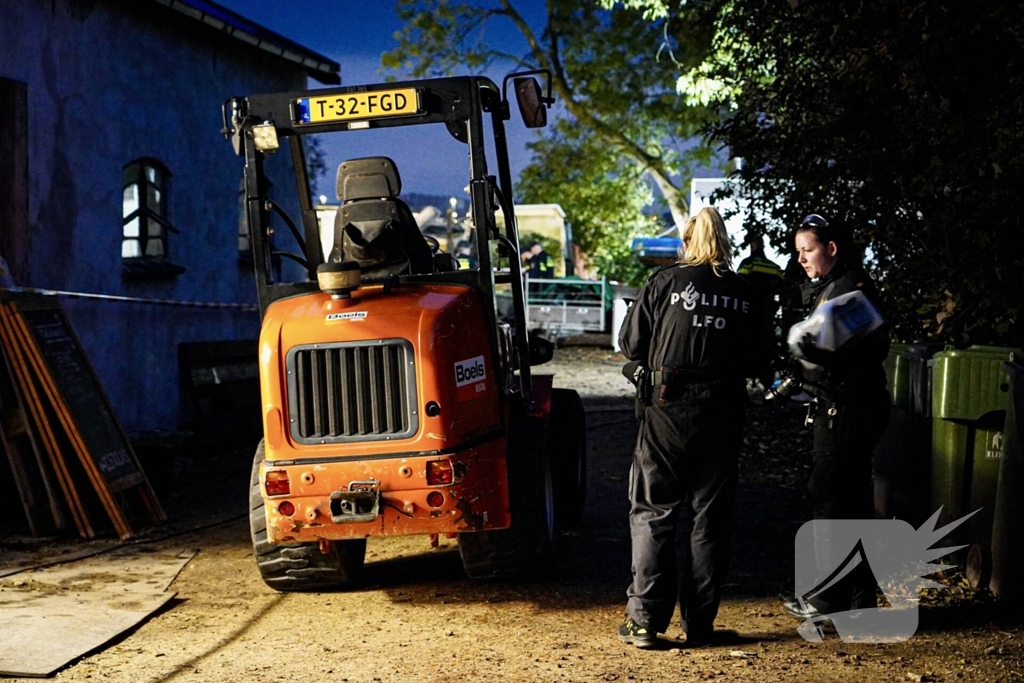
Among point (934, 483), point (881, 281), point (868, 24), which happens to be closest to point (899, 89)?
point (868, 24)

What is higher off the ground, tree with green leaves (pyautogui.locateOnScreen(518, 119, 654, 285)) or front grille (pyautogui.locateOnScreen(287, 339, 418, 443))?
tree with green leaves (pyautogui.locateOnScreen(518, 119, 654, 285))

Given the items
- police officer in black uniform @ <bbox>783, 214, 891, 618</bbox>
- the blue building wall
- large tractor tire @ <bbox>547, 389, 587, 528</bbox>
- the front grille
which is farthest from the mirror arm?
the blue building wall

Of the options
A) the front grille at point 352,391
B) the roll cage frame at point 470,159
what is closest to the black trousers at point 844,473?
the roll cage frame at point 470,159

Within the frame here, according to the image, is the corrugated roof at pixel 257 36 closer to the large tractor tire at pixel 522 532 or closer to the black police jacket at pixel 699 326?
the large tractor tire at pixel 522 532

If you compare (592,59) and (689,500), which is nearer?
(689,500)

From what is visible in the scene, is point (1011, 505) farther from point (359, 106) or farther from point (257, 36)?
point (257, 36)

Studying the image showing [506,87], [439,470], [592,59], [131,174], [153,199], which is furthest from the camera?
[592,59]

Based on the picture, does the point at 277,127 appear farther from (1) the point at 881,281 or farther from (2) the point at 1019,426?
(1) the point at 881,281

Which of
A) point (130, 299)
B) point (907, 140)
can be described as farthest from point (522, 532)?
point (130, 299)

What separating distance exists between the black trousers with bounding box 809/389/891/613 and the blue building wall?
728 centimetres

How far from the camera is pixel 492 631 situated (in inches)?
230

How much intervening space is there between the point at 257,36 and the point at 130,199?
2.72 metres

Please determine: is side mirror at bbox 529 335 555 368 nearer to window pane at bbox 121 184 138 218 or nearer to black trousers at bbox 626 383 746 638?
black trousers at bbox 626 383 746 638

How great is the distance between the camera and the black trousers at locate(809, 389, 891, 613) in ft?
18.0
